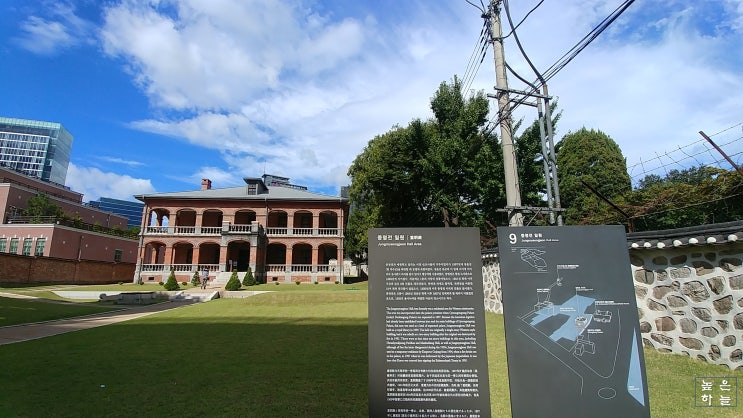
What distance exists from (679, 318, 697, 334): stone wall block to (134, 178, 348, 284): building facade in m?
29.4

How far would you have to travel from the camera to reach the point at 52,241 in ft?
116

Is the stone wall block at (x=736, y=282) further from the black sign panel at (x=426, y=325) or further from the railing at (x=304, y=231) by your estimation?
the railing at (x=304, y=231)

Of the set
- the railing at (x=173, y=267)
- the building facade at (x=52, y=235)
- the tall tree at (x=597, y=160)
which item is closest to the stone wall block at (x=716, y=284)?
the tall tree at (x=597, y=160)

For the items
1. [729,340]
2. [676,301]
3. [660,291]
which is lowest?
[729,340]

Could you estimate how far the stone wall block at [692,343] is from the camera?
6.36 metres

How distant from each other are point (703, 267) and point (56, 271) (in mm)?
39948

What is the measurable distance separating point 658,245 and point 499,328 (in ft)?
13.7

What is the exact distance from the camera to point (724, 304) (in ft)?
19.8

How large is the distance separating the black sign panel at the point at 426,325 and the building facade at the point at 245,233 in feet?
100

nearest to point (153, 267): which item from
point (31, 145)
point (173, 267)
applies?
point (173, 267)

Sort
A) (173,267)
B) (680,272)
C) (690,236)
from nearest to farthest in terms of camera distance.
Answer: (690,236)
(680,272)
(173,267)

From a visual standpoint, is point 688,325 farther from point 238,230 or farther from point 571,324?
point 238,230

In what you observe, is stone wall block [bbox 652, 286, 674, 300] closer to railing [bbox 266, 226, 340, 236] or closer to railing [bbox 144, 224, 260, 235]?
railing [bbox 266, 226, 340, 236]

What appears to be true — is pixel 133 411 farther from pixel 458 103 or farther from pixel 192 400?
pixel 458 103
